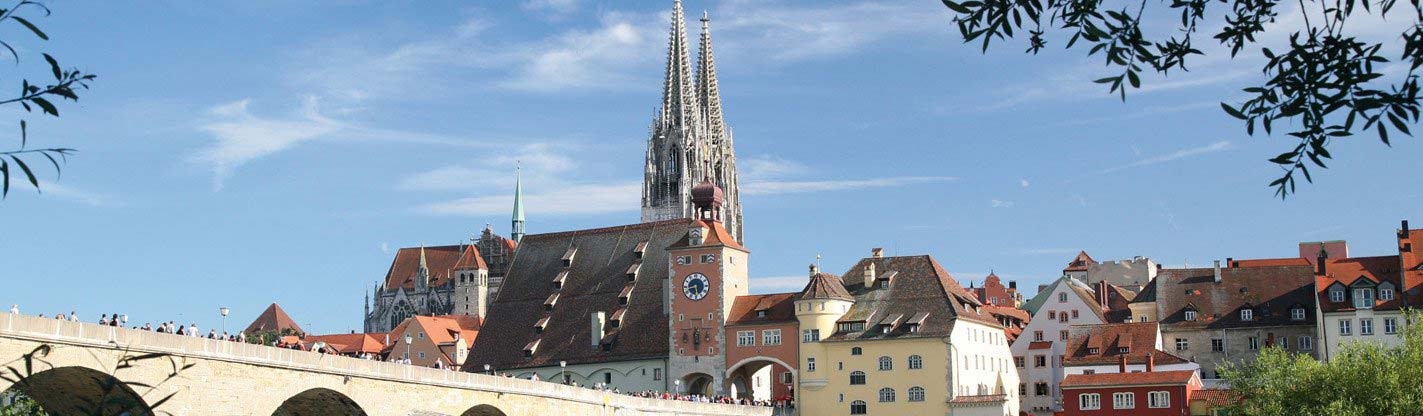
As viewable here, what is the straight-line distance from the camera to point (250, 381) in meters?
48.2

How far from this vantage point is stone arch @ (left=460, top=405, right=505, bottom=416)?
64125mm

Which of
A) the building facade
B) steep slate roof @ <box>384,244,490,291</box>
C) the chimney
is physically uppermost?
the building facade

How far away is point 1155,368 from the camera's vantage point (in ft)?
290

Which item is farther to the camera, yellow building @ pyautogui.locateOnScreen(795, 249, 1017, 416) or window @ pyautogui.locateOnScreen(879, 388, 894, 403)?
window @ pyautogui.locateOnScreen(879, 388, 894, 403)

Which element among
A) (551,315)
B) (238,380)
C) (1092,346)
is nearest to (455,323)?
(551,315)

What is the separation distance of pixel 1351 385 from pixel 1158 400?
17.6 metres

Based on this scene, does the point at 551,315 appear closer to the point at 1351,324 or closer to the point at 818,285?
the point at 818,285

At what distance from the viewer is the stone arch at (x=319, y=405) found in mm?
53275

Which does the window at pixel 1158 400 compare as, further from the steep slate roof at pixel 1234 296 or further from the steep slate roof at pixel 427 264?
the steep slate roof at pixel 427 264

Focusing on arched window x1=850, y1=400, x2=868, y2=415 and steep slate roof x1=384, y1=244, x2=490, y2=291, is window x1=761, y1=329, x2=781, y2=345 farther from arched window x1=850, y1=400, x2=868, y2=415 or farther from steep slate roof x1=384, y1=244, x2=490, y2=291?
steep slate roof x1=384, y1=244, x2=490, y2=291

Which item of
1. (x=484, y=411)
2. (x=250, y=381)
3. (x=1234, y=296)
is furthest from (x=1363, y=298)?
(x=250, y=381)

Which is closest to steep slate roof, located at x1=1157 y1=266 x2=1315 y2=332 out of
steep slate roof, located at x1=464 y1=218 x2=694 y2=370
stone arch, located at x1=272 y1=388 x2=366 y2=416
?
steep slate roof, located at x1=464 y1=218 x2=694 y2=370

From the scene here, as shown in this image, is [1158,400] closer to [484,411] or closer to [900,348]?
[900,348]

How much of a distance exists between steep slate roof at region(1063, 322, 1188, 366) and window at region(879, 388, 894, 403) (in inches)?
406
